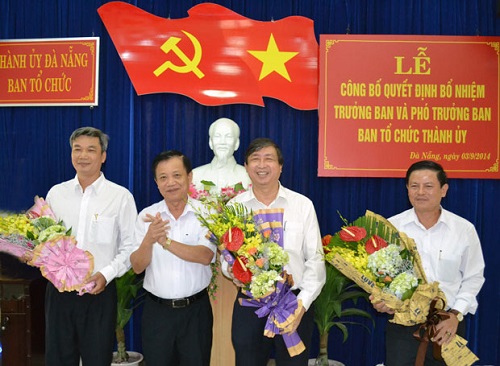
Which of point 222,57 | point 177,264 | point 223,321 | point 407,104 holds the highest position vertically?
point 222,57

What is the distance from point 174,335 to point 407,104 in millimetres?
2703

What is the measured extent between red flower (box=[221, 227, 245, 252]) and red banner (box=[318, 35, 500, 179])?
202 centimetres

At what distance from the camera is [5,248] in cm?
263

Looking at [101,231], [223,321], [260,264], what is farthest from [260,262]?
[223,321]

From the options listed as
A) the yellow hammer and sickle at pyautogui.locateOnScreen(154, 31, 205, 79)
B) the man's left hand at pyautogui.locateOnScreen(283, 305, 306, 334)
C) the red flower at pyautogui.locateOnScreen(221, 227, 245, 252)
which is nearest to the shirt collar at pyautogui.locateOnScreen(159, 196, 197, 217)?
the red flower at pyautogui.locateOnScreen(221, 227, 245, 252)

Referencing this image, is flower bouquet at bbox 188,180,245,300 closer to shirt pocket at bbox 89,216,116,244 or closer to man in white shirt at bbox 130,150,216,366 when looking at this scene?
man in white shirt at bbox 130,150,216,366

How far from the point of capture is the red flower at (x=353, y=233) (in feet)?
7.55

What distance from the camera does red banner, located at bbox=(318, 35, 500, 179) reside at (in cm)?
399

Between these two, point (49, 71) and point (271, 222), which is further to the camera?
point (49, 71)

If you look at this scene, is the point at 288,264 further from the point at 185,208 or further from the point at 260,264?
the point at 185,208

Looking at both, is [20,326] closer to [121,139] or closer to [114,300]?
[114,300]

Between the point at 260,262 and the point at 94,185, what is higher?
the point at 94,185

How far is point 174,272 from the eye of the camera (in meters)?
2.46

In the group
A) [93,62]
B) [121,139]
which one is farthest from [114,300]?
[93,62]
